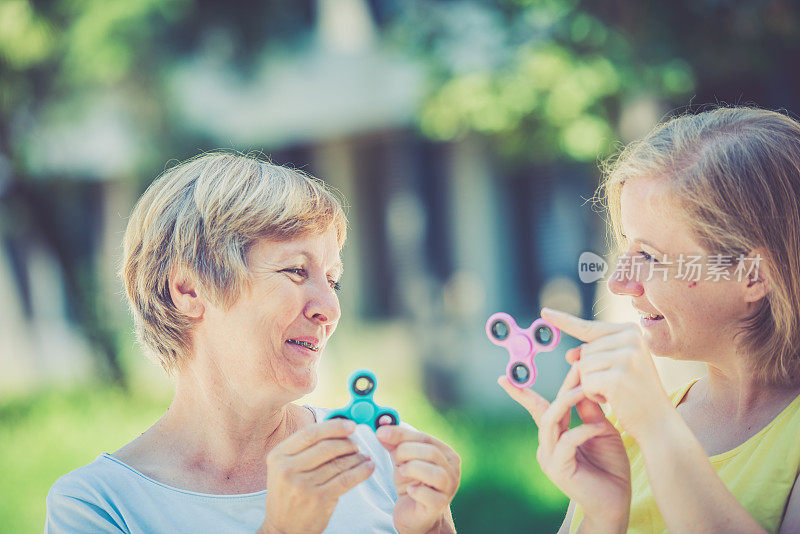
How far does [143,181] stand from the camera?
7695mm

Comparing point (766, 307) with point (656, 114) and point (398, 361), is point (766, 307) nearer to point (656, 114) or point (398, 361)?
point (656, 114)

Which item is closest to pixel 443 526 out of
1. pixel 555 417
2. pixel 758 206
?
pixel 555 417

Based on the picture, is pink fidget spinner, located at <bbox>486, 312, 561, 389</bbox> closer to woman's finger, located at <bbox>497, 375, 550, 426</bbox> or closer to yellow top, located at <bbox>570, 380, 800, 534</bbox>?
woman's finger, located at <bbox>497, 375, 550, 426</bbox>

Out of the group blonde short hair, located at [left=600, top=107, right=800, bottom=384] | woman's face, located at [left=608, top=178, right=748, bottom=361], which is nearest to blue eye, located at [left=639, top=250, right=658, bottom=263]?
woman's face, located at [left=608, top=178, right=748, bottom=361]

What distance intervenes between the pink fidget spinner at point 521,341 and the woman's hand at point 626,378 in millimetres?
230

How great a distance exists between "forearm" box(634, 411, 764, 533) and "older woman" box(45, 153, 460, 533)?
1.44ft

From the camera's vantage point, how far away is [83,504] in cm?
169

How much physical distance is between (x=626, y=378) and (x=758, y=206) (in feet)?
1.87

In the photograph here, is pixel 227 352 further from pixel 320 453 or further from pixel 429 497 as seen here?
pixel 429 497

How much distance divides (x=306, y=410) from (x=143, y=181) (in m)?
6.12

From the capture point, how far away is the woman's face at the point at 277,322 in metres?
1.82

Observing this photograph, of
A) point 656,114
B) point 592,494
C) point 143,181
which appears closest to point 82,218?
point 143,181

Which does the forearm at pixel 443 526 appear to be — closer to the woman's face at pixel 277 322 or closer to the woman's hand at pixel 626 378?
the woman's face at pixel 277 322

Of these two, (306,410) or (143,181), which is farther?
(143,181)
